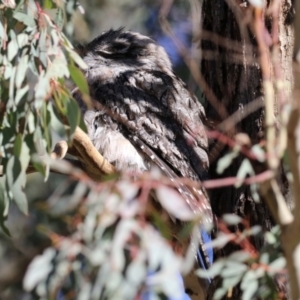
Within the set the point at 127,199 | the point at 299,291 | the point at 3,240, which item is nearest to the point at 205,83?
the point at 127,199

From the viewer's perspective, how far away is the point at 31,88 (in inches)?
106

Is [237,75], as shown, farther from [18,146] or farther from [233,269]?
[233,269]

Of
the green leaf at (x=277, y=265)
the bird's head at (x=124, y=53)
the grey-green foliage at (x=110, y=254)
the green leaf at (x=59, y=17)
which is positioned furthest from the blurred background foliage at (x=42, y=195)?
the green leaf at (x=277, y=265)

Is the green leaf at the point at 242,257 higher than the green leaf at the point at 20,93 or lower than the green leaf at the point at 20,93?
lower

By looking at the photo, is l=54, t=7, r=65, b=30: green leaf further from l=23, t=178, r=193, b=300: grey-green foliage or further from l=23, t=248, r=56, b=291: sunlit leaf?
l=23, t=248, r=56, b=291: sunlit leaf

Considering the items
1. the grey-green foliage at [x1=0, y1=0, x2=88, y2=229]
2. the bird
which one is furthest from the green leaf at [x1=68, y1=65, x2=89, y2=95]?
the bird

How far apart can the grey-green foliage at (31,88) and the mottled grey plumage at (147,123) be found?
1.02 m

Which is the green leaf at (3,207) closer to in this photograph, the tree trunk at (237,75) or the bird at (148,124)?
the tree trunk at (237,75)

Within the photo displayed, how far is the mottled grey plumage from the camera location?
141 inches

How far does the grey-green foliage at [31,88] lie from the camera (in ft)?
7.60

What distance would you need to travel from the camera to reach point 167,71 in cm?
429

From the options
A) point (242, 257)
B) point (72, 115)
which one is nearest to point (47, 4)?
point (72, 115)

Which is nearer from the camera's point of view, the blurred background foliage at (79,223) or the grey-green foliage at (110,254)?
the grey-green foliage at (110,254)

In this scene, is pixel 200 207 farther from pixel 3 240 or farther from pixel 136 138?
pixel 3 240
